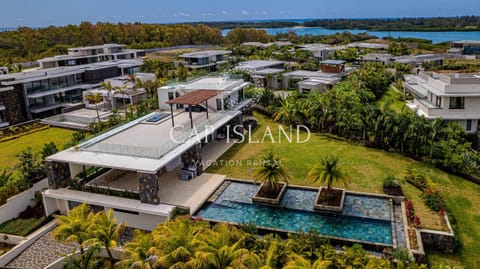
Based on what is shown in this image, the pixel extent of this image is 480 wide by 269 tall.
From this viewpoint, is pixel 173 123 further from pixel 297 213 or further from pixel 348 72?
pixel 348 72

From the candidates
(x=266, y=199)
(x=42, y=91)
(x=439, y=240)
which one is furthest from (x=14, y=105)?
(x=439, y=240)

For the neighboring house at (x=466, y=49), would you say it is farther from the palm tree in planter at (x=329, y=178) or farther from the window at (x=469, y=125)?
the palm tree in planter at (x=329, y=178)

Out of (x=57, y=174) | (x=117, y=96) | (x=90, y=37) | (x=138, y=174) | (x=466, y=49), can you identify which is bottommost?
(x=57, y=174)

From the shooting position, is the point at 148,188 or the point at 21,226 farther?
the point at 21,226

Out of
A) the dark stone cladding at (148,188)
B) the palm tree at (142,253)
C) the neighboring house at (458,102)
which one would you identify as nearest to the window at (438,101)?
the neighboring house at (458,102)

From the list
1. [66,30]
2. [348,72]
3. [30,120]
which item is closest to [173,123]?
[30,120]

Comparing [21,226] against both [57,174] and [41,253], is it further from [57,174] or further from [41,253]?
[57,174]
